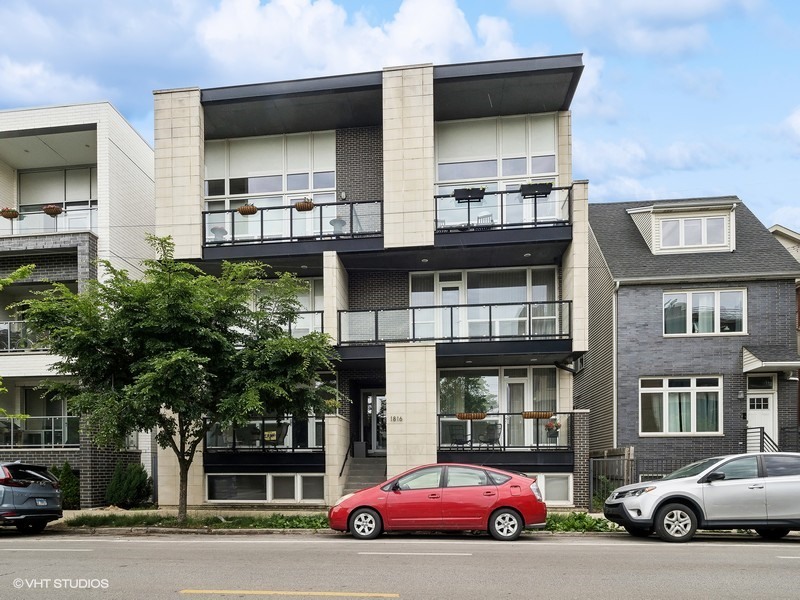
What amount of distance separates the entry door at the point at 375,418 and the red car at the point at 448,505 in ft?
30.1

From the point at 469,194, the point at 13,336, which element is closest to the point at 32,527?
the point at 13,336

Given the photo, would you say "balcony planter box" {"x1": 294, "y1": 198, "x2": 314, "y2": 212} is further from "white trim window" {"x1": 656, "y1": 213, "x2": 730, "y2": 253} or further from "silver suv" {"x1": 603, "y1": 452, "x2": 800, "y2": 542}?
"silver suv" {"x1": 603, "y1": 452, "x2": 800, "y2": 542}

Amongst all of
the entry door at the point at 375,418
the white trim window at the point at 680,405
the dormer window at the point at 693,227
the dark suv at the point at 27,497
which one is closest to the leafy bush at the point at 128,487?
the dark suv at the point at 27,497

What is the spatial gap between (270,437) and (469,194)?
845 cm

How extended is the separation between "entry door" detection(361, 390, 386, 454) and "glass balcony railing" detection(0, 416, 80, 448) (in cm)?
846

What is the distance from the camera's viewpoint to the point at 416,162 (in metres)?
21.3

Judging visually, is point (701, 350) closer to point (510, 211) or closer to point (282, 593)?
point (510, 211)

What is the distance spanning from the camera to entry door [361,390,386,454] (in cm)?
→ 2341

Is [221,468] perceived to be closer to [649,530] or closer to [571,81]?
[649,530]

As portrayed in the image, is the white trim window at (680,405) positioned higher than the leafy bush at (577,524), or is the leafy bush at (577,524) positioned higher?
the white trim window at (680,405)

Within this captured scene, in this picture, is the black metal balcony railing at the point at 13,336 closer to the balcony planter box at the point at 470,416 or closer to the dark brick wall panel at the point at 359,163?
the dark brick wall panel at the point at 359,163

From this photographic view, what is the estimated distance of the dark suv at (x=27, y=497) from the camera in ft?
50.6

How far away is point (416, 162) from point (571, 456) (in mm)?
8812

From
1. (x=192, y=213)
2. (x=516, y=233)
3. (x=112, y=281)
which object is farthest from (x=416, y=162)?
(x=112, y=281)
